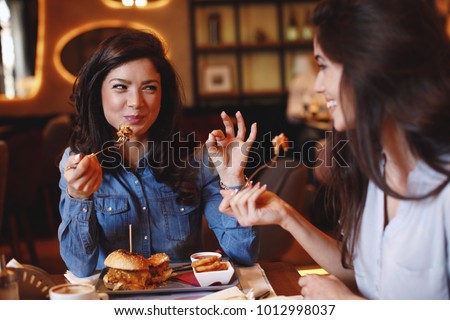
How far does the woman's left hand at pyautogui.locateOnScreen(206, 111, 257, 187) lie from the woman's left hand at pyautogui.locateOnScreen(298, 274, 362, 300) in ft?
1.52

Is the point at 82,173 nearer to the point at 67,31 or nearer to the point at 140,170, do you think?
the point at 140,170

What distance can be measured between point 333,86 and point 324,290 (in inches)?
17.6

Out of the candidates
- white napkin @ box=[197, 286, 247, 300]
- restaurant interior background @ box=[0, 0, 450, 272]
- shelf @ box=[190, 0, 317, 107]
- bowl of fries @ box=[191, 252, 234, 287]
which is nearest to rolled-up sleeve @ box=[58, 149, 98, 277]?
bowl of fries @ box=[191, 252, 234, 287]

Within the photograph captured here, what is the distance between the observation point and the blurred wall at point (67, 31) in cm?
739

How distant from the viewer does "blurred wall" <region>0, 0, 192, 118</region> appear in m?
7.39

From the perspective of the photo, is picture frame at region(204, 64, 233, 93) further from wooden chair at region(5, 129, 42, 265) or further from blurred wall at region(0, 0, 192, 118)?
wooden chair at region(5, 129, 42, 265)

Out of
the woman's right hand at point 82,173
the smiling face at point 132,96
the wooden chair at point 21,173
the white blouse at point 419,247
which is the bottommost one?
the wooden chair at point 21,173

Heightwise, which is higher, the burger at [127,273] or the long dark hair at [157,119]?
the long dark hair at [157,119]

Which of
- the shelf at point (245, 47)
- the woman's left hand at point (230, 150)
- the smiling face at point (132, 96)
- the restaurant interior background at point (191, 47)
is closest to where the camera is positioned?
the woman's left hand at point (230, 150)

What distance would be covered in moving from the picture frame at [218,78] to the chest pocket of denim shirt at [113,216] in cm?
583

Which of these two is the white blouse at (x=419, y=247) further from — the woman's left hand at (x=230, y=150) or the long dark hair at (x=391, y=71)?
the woman's left hand at (x=230, y=150)

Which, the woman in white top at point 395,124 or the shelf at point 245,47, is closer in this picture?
the woman in white top at point 395,124

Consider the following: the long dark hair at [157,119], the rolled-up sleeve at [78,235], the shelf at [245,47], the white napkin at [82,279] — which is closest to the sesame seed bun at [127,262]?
the white napkin at [82,279]
